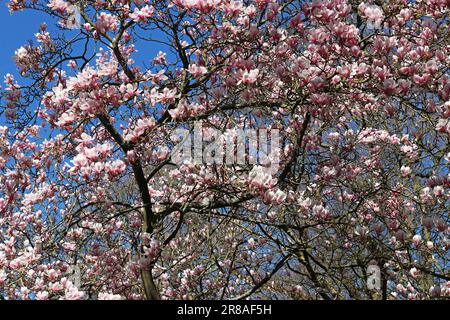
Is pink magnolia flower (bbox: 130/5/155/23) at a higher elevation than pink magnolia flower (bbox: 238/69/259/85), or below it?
higher

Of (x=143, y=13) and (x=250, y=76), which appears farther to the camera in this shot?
(x=143, y=13)

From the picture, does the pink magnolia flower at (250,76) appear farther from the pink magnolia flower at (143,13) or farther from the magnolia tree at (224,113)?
the pink magnolia flower at (143,13)

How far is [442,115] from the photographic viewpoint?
12.9ft

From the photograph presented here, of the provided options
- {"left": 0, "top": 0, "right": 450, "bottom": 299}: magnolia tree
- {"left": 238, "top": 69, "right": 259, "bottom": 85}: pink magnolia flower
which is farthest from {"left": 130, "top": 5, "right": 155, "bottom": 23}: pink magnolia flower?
{"left": 238, "top": 69, "right": 259, "bottom": 85}: pink magnolia flower

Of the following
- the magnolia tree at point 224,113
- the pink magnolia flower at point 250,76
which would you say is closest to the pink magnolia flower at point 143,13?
the magnolia tree at point 224,113

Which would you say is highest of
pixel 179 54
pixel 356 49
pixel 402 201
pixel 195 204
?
pixel 179 54

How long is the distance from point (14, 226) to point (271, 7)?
3689mm

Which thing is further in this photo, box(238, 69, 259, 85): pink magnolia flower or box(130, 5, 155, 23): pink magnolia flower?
box(130, 5, 155, 23): pink magnolia flower

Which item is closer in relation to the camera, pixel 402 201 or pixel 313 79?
pixel 313 79

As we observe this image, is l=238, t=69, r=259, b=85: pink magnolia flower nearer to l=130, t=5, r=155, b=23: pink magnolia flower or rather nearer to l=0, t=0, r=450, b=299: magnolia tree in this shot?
l=0, t=0, r=450, b=299: magnolia tree

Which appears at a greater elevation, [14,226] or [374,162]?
[374,162]

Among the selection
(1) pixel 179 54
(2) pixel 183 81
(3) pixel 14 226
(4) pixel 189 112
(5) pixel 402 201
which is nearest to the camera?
(4) pixel 189 112

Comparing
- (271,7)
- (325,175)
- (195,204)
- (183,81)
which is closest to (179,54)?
(183,81)

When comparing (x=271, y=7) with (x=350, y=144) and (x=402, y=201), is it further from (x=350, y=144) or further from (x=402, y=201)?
(x=402, y=201)
